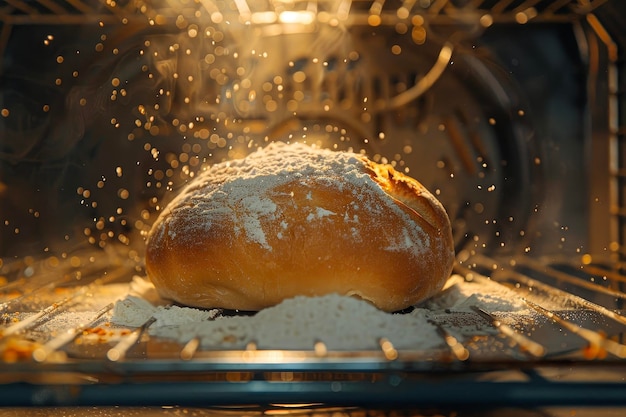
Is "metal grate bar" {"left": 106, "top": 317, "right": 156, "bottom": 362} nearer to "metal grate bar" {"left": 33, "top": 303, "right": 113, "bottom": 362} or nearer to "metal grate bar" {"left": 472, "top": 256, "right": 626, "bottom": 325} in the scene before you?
"metal grate bar" {"left": 33, "top": 303, "right": 113, "bottom": 362}

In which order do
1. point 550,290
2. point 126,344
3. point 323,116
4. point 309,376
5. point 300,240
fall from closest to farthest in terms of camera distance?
point 309,376 → point 126,344 → point 300,240 → point 550,290 → point 323,116

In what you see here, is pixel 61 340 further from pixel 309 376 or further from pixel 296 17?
pixel 296 17

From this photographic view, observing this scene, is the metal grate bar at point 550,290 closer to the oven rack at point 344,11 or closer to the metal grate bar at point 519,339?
the metal grate bar at point 519,339

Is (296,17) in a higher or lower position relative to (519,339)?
higher

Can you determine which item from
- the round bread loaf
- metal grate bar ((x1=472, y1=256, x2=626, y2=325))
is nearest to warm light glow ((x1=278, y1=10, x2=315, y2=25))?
the round bread loaf

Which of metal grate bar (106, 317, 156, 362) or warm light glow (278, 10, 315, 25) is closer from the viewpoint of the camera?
metal grate bar (106, 317, 156, 362)

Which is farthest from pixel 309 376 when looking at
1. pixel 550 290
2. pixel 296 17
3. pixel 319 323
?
pixel 296 17
